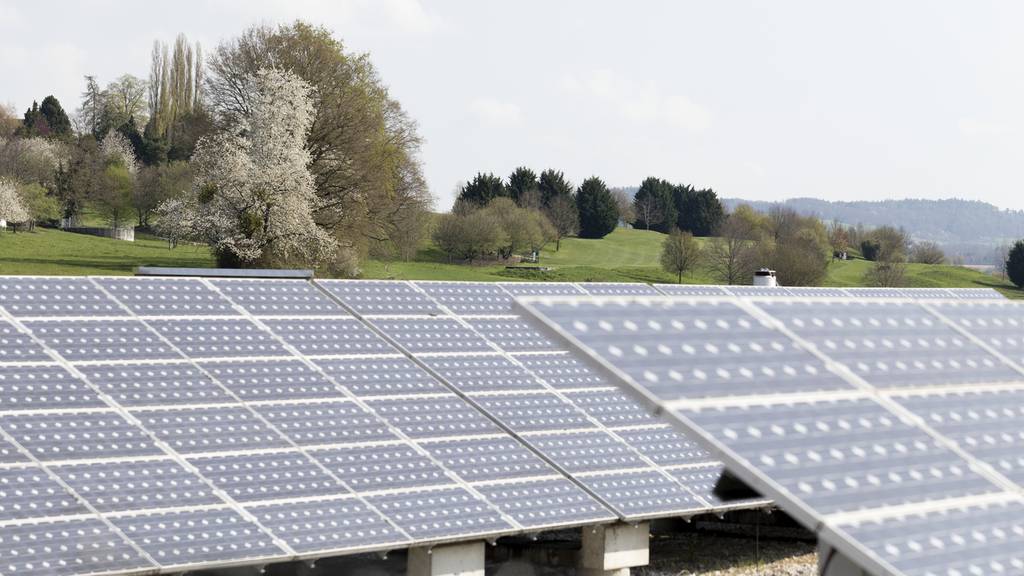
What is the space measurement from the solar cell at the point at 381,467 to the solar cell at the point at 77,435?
222 cm

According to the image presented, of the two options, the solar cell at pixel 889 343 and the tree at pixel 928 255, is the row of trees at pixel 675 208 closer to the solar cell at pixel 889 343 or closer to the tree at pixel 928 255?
the tree at pixel 928 255

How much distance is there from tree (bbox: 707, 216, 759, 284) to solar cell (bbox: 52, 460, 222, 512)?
80.9 metres

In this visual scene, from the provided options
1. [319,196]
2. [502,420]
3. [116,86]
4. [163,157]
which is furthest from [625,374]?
[116,86]

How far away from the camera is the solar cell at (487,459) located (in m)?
16.5

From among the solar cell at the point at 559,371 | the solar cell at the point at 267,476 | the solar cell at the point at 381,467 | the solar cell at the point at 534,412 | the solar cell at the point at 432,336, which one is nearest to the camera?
the solar cell at the point at 267,476

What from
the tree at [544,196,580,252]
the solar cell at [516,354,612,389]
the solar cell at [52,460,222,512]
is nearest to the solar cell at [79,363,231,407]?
the solar cell at [52,460,222,512]

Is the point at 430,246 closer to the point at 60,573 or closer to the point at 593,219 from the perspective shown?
the point at 593,219

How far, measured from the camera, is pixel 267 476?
1523 cm

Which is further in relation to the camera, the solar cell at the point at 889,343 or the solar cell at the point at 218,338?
the solar cell at the point at 218,338

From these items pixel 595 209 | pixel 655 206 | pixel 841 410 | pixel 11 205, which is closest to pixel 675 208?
pixel 655 206

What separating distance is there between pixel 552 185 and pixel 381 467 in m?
133

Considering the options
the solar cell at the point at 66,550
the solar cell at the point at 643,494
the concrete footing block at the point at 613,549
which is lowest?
the concrete footing block at the point at 613,549

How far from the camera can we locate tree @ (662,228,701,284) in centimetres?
10625

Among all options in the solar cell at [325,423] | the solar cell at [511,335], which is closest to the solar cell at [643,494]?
the solar cell at [325,423]
